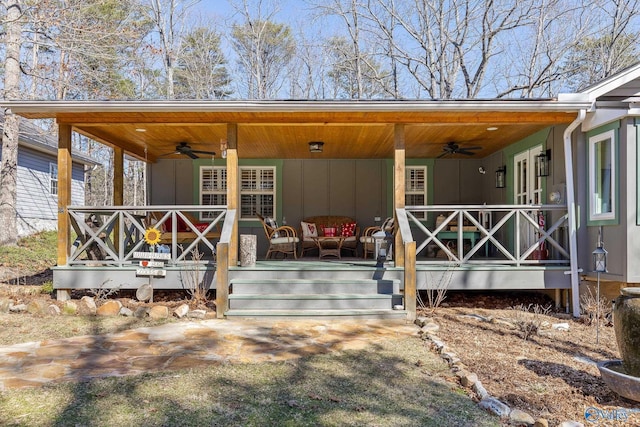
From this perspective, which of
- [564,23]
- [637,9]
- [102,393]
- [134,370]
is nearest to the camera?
[102,393]

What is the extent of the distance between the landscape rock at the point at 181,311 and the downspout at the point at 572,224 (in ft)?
15.9

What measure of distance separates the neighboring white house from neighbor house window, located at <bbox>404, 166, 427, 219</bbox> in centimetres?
1033

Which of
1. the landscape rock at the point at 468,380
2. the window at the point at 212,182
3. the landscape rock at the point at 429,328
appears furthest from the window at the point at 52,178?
the landscape rock at the point at 468,380

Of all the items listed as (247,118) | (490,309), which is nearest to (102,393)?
(247,118)

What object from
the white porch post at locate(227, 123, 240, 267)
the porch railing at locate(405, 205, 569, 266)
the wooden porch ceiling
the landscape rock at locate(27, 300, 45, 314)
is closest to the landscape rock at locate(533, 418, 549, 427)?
the porch railing at locate(405, 205, 569, 266)

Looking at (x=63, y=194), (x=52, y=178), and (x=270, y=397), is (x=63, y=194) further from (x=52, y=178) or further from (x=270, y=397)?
(x=52, y=178)

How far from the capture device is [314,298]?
18.2ft

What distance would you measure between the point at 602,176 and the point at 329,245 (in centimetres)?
500

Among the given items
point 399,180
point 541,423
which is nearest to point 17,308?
point 399,180

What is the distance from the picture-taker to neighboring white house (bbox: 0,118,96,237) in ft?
43.3

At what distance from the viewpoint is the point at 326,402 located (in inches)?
116

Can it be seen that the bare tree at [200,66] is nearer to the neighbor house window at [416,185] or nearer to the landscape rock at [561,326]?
the neighbor house window at [416,185]

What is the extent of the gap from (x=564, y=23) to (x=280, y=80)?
11.3 m

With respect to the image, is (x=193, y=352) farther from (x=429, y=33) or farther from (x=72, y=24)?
(x=429, y=33)
